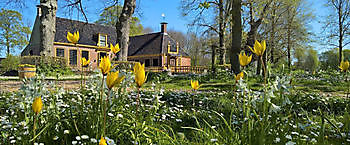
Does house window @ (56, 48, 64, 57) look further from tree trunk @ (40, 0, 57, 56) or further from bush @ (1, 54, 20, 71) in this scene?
tree trunk @ (40, 0, 57, 56)

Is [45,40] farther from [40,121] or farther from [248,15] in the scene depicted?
[248,15]

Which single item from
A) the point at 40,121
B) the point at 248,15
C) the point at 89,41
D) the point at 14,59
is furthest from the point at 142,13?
the point at 89,41

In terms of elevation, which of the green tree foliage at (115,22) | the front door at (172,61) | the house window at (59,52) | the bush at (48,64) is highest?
the green tree foliage at (115,22)

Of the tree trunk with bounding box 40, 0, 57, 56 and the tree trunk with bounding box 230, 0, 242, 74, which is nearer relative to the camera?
the tree trunk with bounding box 230, 0, 242, 74

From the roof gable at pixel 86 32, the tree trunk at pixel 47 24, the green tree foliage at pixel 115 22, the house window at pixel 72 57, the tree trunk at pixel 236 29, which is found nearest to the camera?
the tree trunk at pixel 236 29

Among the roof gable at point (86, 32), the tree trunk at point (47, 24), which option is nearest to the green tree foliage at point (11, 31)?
the roof gable at point (86, 32)

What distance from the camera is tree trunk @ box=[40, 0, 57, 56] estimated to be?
10.4 m

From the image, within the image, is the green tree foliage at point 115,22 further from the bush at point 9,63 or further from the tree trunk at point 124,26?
the tree trunk at point 124,26

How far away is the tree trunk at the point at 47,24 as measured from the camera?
1036cm

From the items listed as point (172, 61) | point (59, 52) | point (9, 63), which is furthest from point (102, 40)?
point (9, 63)

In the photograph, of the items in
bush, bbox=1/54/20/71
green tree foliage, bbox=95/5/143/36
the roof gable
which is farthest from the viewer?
green tree foliage, bbox=95/5/143/36

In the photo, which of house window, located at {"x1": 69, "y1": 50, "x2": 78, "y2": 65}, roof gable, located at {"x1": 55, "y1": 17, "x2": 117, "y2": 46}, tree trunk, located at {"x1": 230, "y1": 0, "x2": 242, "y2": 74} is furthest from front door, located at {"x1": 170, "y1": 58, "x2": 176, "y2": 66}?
tree trunk, located at {"x1": 230, "y1": 0, "x2": 242, "y2": 74}

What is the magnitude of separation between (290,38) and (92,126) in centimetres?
1924

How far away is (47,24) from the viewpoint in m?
10.5
